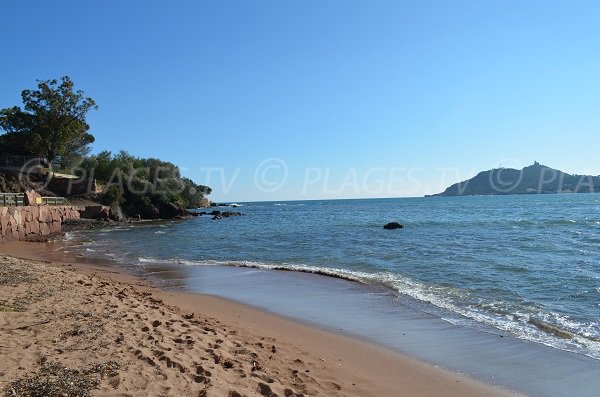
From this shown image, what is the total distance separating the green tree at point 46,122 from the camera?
5281cm

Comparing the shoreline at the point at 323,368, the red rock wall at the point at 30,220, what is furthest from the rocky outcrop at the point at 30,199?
the shoreline at the point at 323,368

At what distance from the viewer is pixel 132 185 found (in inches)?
2532

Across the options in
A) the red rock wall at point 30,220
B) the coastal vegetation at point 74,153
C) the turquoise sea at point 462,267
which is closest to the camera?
the turquoise sea at point 462,267

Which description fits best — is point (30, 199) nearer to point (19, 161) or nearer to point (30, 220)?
point (30, 220)

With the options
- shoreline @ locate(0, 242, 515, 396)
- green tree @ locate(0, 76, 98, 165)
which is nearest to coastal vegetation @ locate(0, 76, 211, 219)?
green tree @ locate(0, 76, 98, 165)


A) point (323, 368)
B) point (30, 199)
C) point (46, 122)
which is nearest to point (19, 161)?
point (46, 122)

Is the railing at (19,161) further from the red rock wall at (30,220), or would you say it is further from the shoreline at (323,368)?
the shoreline at (323,368)

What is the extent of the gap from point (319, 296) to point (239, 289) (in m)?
2.79

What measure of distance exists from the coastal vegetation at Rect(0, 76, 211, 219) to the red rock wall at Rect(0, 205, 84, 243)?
396 inches

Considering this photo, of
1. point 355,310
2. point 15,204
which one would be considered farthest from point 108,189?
point 355,310

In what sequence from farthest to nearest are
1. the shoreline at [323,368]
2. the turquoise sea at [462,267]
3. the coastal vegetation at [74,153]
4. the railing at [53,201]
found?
the coastal vegetation at [74,153]
the railing at [53,201]
the turquoise sea at [462,267]
the shoreline at [323,368]

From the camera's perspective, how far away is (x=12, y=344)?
5.95 metres

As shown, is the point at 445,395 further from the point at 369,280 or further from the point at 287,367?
the point at 369,280

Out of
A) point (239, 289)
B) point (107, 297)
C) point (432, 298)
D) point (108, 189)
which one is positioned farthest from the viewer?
point (108, 189)
